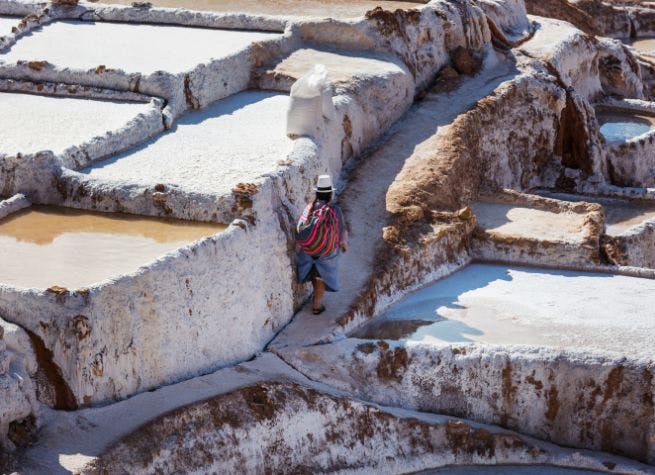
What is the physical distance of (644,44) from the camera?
26.7 metres

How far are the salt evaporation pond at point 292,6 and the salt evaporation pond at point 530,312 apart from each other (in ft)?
18.0

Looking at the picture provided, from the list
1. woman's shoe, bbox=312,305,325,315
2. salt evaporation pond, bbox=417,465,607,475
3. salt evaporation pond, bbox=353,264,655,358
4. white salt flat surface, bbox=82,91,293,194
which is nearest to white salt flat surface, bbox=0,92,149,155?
white salt flat surface, bbox=82,91,293,194

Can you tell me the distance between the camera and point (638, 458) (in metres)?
10.9

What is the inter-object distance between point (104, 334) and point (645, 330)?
194 inches

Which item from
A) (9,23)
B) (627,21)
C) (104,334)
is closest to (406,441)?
(104,334)

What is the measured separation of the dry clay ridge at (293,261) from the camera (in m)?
9.45

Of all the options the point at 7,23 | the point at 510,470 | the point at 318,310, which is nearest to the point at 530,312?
the point at 510,470

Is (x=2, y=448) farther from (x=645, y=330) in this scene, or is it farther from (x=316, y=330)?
(x=645, y=330)

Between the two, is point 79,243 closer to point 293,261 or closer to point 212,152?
point 293,261

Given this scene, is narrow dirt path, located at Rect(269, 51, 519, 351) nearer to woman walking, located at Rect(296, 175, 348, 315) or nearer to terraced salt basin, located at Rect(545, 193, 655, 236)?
woman walking, located at Rect(296, 175, 348, 315)

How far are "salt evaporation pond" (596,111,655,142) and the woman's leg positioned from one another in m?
7.94

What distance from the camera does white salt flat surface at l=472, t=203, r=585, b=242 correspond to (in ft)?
44.7

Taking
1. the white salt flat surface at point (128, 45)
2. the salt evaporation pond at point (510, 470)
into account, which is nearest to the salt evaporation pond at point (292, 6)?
the white salt flat surface at point (128, 45)

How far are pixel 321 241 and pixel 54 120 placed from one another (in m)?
3.55
